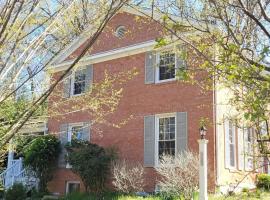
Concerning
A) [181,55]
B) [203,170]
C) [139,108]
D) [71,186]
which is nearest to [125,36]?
[139,108]

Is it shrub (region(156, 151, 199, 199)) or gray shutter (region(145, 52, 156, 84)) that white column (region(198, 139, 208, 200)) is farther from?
gray shutter (region(145, 52, 156, 84))

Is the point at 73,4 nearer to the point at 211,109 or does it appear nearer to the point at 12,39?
the point at 12,39

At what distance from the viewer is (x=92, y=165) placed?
53.6 feet

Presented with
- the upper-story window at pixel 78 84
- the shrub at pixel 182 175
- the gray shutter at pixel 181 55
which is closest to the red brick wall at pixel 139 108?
the upper-story window at pixel 78 84

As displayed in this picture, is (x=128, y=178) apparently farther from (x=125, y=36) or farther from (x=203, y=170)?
(x=125, y=36)

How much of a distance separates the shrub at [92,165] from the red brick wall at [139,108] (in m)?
1.34

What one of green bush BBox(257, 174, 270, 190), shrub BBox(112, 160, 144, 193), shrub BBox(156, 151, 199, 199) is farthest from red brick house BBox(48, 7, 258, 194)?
shrub BBox(156, 151, 199, 199)

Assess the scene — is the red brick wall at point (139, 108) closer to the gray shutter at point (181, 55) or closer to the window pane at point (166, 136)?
the window pane at point (166, 136)

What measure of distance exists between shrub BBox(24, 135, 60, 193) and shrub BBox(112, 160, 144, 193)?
396 centimetres

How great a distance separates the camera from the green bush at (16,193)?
58.2 ft

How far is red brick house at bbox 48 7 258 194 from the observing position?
1582 cm

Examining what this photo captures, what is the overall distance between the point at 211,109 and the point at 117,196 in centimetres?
465

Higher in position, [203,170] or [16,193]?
[203,170]

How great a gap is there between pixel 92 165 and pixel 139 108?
10.5ft
